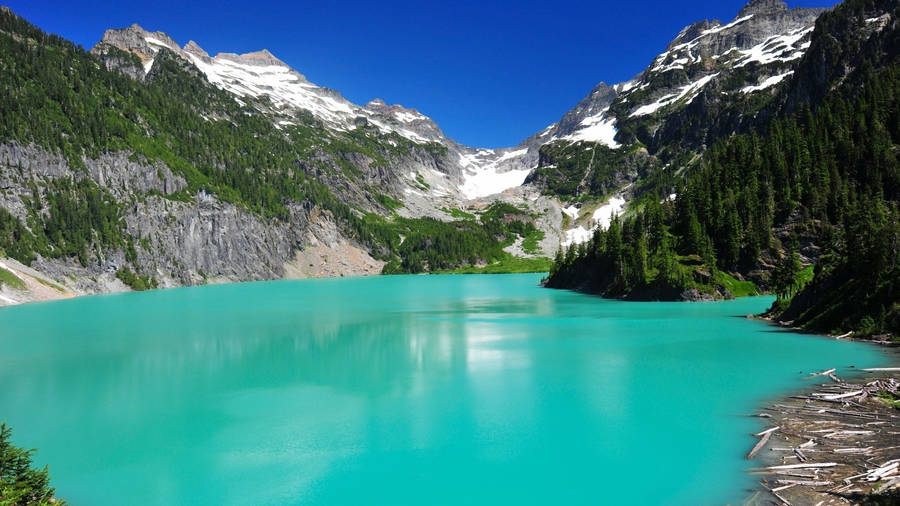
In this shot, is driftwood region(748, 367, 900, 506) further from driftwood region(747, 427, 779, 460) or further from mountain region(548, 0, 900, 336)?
mountain region(548, 0, 900, 336)

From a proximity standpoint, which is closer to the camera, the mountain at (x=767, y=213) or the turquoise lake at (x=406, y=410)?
the turquoise lake at (x=406, y=410)

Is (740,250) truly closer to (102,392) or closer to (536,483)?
(536,483)

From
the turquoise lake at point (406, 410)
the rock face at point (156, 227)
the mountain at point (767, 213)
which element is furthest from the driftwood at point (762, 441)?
the rock face at point (156, 227)

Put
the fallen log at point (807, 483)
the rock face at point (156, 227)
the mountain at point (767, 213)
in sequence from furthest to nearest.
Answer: the rock face at point (156, 227) < the mountain at point (767, 213) < the fallen log at point (807, 483)

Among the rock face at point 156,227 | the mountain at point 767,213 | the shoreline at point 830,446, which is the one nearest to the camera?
the shoreline at point 830,446

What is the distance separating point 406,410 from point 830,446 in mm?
16476

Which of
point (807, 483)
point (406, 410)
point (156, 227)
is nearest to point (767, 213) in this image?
point (406, 410)

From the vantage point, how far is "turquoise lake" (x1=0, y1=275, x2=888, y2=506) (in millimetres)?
16625

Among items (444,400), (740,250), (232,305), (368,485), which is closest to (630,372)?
(444,400)

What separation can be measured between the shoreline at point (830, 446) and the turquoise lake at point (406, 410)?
0.92m

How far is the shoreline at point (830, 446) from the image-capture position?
14141 millimetres

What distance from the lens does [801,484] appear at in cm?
1479

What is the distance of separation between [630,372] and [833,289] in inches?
992

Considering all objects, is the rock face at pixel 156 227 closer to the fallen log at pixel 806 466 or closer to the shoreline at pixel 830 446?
the shoreline at pixel 830 446
